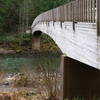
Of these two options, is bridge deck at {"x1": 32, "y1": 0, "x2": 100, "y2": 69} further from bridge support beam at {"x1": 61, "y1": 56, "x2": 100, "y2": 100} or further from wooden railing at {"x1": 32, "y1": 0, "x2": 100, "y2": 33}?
bridge support beam at {"x1": 61, "y1": 56, "x2": 100, "y2": 100}

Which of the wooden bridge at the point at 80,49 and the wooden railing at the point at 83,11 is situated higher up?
the wooden railing at the point at 83,11

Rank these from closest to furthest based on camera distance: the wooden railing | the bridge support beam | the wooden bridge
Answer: the wooden railing → the wooden bridge → the bridge support beam

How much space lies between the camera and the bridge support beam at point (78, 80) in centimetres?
1207

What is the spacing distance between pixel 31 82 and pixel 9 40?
30.6 meters

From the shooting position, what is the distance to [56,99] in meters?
12.7

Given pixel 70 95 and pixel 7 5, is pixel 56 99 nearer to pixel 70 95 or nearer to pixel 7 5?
pixel 70 95

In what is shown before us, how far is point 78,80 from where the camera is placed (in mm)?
12172

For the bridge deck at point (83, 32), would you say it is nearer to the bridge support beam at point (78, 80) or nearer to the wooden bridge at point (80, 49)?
the wooden bridge at point (80, 49)

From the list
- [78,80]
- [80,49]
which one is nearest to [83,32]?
[80,49]

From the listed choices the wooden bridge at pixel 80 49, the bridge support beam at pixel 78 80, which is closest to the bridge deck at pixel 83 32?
the wooden bridge at pixel 80 49

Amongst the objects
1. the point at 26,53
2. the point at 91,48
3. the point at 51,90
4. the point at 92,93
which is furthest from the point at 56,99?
the point at 26,53

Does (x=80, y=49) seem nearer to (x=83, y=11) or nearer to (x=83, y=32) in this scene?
(x=83, y=32)

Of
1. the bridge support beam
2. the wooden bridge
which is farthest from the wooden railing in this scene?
the bridge support beam

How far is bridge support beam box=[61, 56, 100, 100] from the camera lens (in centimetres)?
1207
